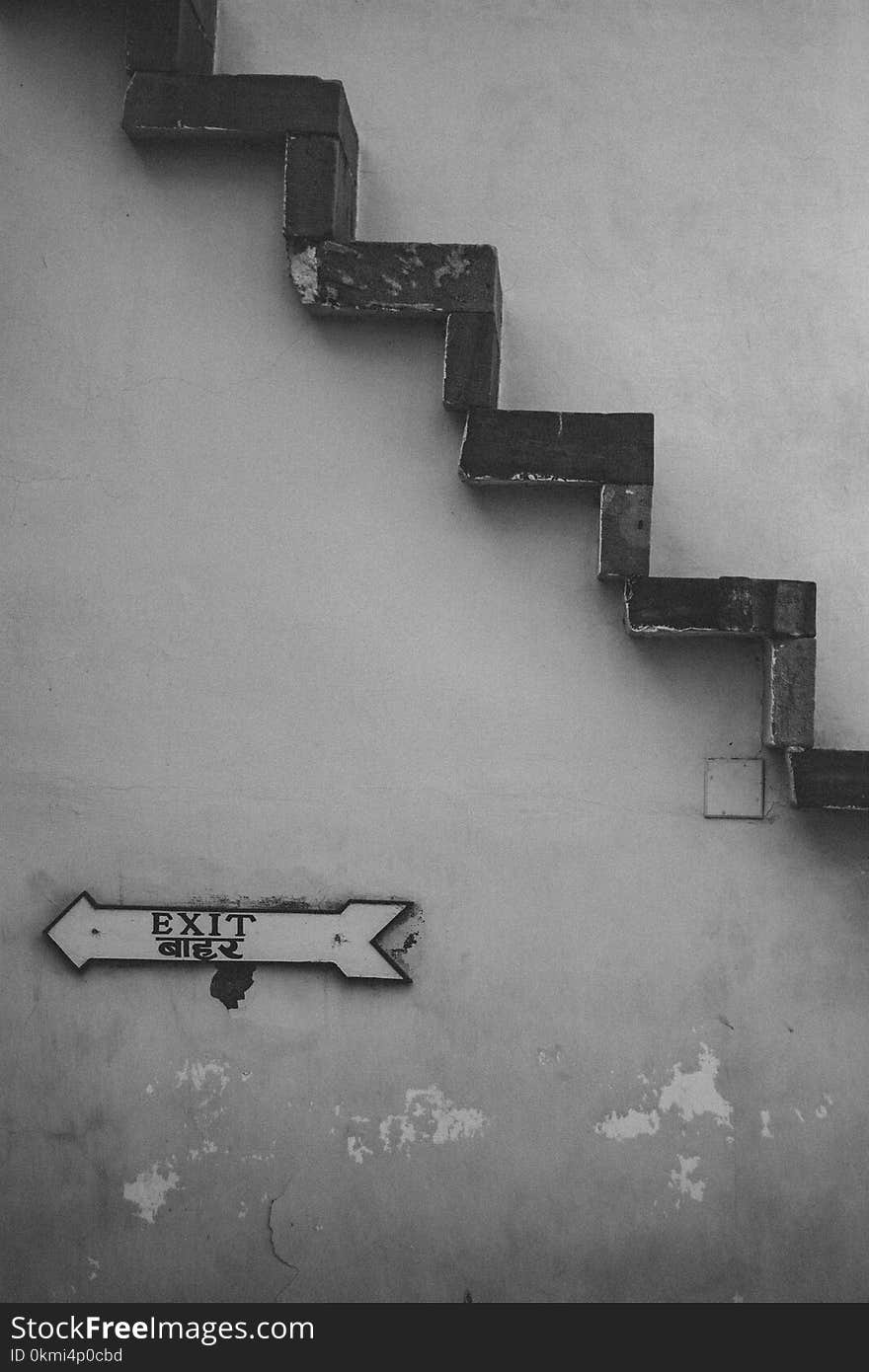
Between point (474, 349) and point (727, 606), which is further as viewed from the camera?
point (474, 349)

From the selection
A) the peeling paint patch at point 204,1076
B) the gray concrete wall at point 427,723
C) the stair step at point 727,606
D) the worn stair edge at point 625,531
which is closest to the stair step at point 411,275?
the gray concrete wall at point 427,723

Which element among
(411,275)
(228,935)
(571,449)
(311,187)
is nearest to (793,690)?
(571,449)

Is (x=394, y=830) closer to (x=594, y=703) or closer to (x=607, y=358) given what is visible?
(x=594, y=703)

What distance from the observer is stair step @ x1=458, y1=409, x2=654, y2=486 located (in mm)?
3082

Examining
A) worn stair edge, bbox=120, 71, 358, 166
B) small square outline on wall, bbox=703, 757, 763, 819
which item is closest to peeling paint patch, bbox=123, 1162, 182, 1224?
small square outline on wall, bbox=703, 757, 763, 819

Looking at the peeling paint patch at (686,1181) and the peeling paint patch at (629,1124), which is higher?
the peeling paint patch at (629,1124)

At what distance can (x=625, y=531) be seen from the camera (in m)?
3.09

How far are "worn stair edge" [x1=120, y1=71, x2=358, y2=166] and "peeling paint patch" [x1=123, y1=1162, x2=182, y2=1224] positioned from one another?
2538 millimetres

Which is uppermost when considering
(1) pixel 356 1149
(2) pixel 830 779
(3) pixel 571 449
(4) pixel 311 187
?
(4) pixel 311 187

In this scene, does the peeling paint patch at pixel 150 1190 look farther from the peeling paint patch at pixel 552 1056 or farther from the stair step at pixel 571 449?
the stair step at pixel 571 449

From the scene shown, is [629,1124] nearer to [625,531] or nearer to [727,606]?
[727,606]

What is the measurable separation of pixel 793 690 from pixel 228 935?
148cm

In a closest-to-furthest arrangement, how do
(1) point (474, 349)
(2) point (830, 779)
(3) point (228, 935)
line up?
(2) point (830, 779) < (1) point (474, 349) < (3) point (228, 935)

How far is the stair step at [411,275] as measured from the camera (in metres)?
3.13
